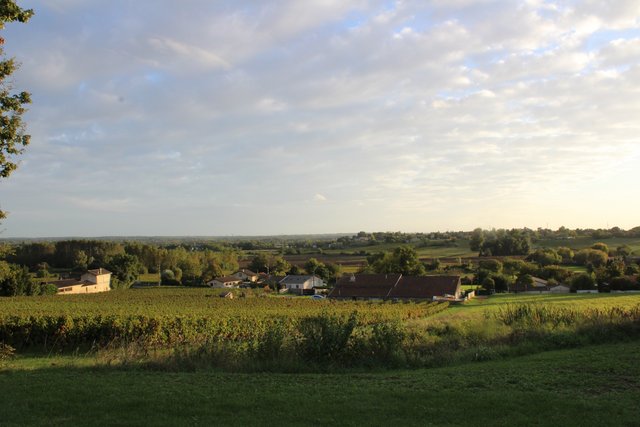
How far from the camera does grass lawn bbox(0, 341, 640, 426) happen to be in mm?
6730

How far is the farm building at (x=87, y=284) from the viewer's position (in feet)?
243

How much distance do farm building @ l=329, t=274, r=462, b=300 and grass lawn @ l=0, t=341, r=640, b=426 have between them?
2096 inches

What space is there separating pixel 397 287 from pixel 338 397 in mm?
58177

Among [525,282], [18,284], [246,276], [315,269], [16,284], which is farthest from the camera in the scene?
[246,276]

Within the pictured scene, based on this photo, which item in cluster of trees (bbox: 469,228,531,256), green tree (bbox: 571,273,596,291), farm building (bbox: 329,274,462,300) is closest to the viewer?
farm building (bbox: 329,274,462,300)

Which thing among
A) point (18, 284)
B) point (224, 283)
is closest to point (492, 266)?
point (224, 283)

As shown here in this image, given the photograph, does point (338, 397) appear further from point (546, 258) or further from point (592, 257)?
point (592, 257)

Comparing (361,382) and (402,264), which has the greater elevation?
(361,382)

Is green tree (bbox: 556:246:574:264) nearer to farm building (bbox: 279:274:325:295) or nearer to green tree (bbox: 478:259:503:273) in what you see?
green tree (bbox: 478:259:503:273)

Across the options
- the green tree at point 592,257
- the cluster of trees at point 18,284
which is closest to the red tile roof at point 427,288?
the green tree at point 592,257

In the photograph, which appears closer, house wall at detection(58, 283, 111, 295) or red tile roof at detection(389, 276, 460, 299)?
red tile roof at detection(389, 276, 460, 299)

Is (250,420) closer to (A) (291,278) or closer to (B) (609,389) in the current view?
(B) (609,389)

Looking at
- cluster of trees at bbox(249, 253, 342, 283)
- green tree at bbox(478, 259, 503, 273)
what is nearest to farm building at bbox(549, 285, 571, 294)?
green tree at bbox(478, 259, 503, 273)

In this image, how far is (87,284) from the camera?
258ft
